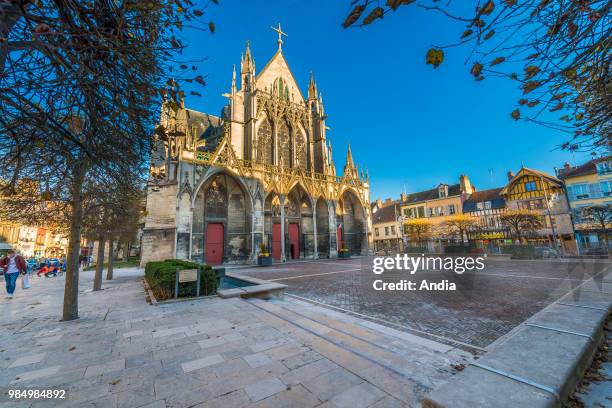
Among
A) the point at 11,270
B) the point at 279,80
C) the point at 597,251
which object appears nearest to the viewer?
the point at 11,270

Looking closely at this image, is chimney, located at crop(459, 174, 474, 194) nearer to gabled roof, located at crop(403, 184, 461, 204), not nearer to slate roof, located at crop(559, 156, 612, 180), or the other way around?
gabled roof, located at crop(403, 184, 461, 204)

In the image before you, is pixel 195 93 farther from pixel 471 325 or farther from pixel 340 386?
pixel 471 325

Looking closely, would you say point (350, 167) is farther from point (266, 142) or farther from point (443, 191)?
point (443, 191)

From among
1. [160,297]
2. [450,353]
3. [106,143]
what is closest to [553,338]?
[450,353]

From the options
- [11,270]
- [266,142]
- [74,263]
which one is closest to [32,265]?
[11,270]

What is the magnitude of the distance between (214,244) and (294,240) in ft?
24.6

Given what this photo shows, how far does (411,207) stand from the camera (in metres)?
39.3

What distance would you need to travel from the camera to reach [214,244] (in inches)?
747

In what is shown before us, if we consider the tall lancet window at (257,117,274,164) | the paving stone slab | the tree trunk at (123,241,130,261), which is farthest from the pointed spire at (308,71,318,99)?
the tree trunk at (123,241,130,261)

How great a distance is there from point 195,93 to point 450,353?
4.34 m

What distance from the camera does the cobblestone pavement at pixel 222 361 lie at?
2.21 m

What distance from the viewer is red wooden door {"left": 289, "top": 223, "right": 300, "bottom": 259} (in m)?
23.5

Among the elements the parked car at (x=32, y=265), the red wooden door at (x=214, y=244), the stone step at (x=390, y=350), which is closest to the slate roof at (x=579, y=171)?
the stone step at (x=390, y=350)

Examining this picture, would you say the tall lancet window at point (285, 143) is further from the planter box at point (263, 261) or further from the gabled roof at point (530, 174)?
the gabled roof at point (530, 174)
